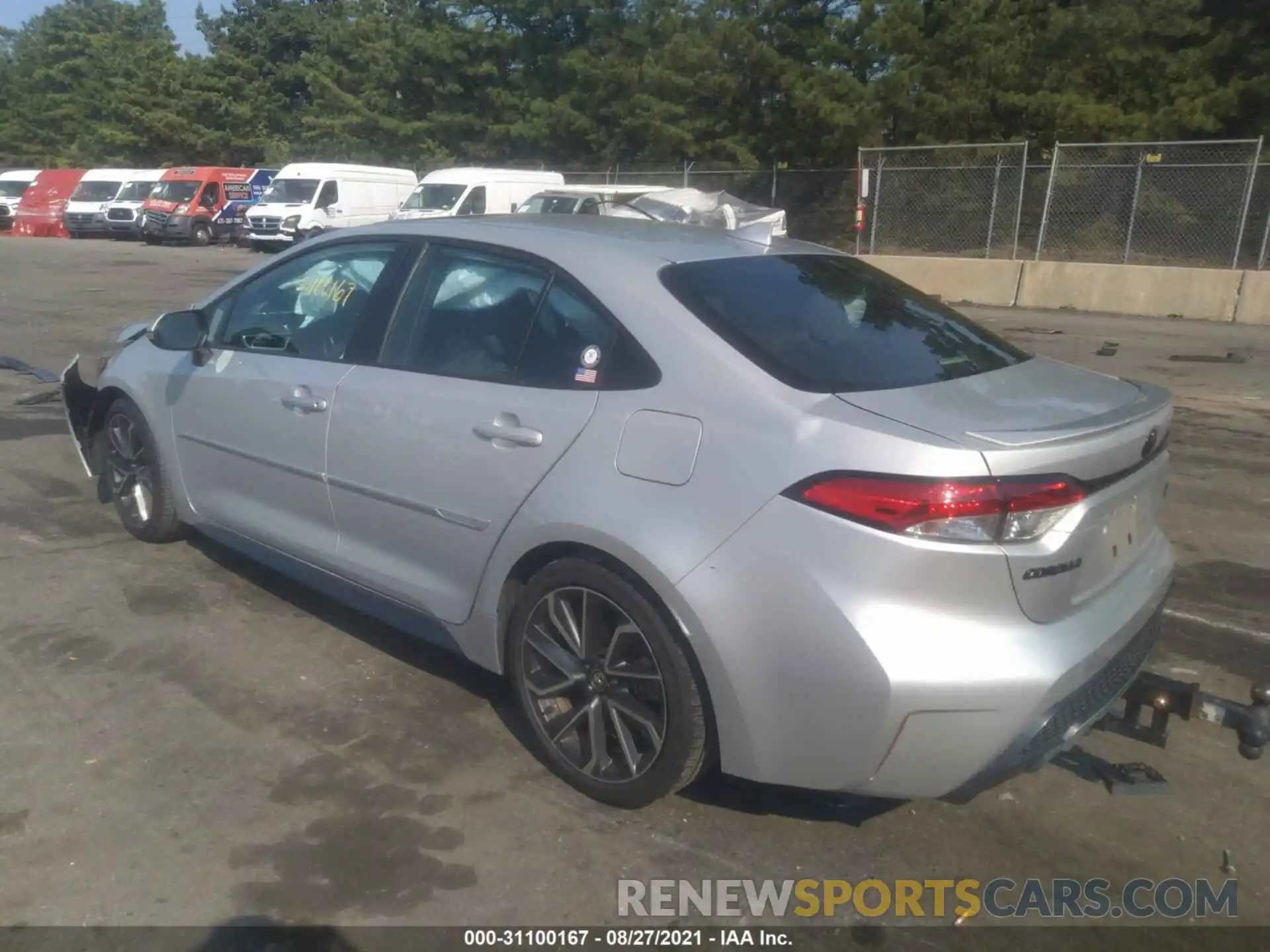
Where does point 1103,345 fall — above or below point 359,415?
below

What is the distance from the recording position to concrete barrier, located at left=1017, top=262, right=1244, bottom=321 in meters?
16.7

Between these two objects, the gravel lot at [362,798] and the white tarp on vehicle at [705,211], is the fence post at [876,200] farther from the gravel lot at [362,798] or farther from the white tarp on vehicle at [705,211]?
the gravel lot at [362,798]

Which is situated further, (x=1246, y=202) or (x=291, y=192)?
(x=291, y=192)

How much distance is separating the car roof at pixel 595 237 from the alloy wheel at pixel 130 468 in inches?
71.9

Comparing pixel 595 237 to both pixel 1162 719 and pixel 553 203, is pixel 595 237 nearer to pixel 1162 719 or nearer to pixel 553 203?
pixel 1162 719

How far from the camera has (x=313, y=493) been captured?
13.6ft

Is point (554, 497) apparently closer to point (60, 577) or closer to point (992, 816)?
point (992, 816)

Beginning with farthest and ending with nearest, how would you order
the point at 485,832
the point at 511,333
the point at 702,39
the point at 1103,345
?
the point at 702,39 < the point at 1103,345 < the point at 511,333 < the point at 485,832

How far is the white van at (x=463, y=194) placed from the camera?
955 inches

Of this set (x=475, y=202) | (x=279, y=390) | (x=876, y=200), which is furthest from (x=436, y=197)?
(x=279, y=390)

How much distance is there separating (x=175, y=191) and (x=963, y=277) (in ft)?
80.7

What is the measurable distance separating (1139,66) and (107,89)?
57686mm

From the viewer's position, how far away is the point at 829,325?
3.41 metres

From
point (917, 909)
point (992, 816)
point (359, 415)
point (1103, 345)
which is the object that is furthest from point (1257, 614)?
point (1103, 345)
